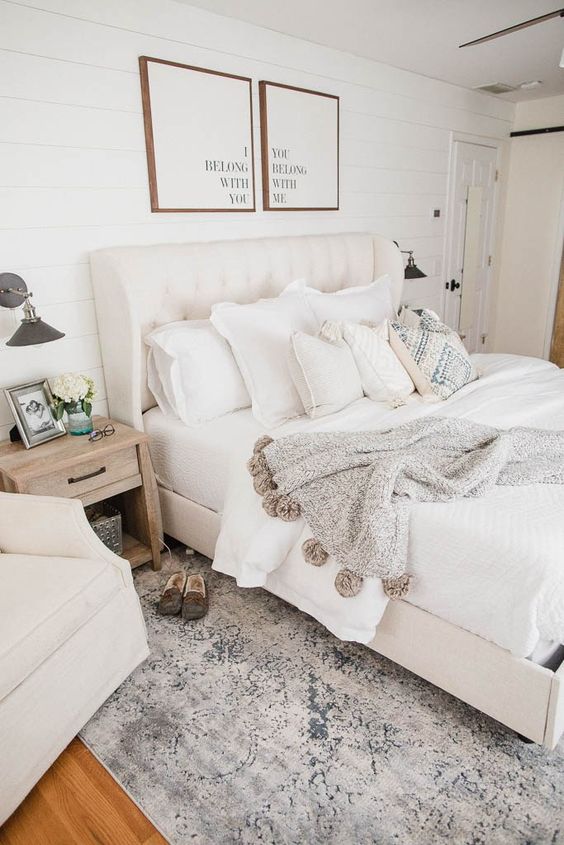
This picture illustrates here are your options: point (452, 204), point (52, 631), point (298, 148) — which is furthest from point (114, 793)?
point (452, 204)

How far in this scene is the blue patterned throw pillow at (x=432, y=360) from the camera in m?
2.53

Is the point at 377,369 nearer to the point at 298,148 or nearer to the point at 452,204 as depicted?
the point at 298,148

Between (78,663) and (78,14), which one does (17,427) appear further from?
(78,14)

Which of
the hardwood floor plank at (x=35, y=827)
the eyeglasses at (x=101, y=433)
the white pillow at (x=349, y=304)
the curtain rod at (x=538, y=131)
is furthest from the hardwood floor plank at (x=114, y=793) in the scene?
the curtain rod at (x=538, y=131)

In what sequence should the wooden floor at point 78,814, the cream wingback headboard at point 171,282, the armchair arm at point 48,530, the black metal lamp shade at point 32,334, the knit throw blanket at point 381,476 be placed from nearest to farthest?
the wooden floor at point 78,814 < the knit throw blanket at point 381,476 < the armchair arm at point 48,530 < the black metal lamp shade at point 32,334 < the cream wingback headboard at point 171,282

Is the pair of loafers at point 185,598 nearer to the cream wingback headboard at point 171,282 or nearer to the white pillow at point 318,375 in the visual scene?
the cream wingback headboard at point 171,282

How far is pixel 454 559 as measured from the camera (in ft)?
5.01

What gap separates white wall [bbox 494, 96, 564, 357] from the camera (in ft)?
15.4

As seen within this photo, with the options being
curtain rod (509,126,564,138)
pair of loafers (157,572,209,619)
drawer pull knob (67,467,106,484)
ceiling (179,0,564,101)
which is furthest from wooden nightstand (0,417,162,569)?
curtain rod (509,126,564,138)

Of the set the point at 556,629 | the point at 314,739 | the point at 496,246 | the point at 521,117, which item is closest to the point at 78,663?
the point at 314,739

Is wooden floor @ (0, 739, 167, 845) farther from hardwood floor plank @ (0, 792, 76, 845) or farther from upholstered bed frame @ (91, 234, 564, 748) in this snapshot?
upholstered bed frame @ (91, 234, 564, 748)

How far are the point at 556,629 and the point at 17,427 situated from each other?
6.39ft

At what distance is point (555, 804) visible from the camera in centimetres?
140

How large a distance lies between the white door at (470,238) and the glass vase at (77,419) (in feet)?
10.9
